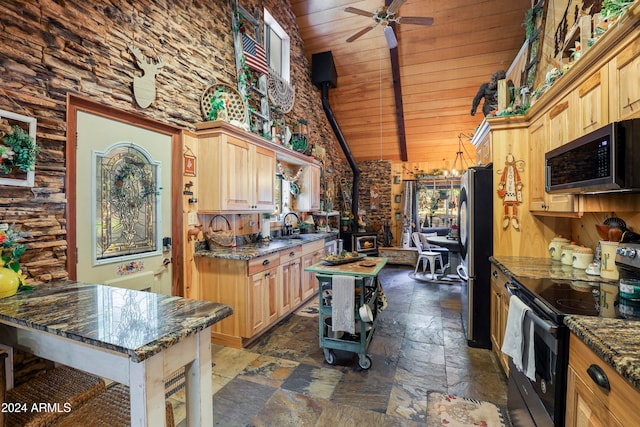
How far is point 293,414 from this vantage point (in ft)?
6.41

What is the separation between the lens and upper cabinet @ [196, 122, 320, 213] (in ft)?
9.62

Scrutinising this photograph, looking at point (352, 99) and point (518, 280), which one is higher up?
point (352, 99)

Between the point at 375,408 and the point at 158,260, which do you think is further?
the point at 158,260

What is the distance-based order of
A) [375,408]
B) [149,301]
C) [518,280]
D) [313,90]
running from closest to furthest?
[149,301] → [518,280] → [375,408] → [313,90]

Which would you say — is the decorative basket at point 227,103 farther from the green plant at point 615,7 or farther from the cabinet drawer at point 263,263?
the green plant at point 615,7

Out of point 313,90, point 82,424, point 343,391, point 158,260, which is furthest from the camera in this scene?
point 313,90

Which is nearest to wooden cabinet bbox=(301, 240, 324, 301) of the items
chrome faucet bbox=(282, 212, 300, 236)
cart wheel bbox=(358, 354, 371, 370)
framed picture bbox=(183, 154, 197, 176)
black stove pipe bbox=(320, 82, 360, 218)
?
chrome faucet bbox=(282, 212, 300, 236)

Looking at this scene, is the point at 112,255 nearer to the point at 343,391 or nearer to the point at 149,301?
the point at 149,301

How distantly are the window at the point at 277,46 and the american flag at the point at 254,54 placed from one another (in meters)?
0.57

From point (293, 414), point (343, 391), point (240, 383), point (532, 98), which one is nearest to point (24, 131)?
point (240, 383)

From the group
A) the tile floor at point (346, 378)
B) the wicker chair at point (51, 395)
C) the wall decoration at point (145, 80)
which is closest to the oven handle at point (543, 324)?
the tile floor at point (346, 378)

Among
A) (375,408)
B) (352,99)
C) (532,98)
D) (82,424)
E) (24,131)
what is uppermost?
(352,99)

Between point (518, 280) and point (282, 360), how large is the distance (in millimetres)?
1996

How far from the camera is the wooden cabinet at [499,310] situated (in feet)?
7.50
